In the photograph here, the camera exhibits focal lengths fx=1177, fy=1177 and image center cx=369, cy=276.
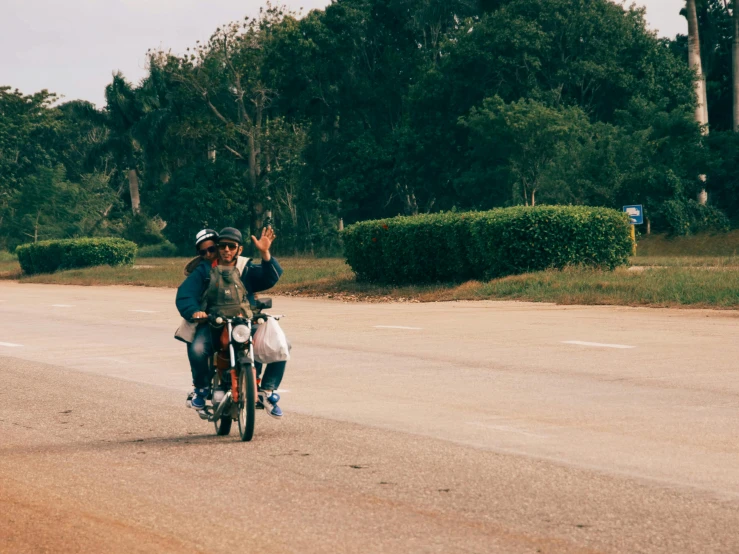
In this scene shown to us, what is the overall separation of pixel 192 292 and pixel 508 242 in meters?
18.1

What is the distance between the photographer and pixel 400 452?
8.01 m

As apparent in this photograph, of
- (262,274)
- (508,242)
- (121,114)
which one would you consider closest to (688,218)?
(508,242)

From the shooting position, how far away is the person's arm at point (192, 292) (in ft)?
28.4

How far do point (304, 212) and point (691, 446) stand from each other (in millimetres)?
57582

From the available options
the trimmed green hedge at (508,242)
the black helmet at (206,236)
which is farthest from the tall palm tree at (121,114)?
the black helmet at (206,236)

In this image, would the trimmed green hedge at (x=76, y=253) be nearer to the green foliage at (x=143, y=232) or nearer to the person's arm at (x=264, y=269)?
the green foliage at (x=143, y=232)

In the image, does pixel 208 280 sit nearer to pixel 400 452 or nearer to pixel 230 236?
pixel 230 236

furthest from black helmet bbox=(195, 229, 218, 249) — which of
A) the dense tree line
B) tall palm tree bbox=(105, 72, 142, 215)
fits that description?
tall palm tree bbox=(105, 72, 142, 215)

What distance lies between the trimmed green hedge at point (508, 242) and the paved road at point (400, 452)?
9.96 metres

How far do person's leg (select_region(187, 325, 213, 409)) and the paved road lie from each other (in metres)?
0.34

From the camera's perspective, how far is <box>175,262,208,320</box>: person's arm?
866cm

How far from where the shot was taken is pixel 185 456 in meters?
8.12

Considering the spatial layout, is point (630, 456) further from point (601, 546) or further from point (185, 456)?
point (185, 456)

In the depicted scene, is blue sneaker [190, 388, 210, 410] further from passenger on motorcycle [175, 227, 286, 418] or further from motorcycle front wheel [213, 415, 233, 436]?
motorcycle front wheel [213, 415, 233, 436]
